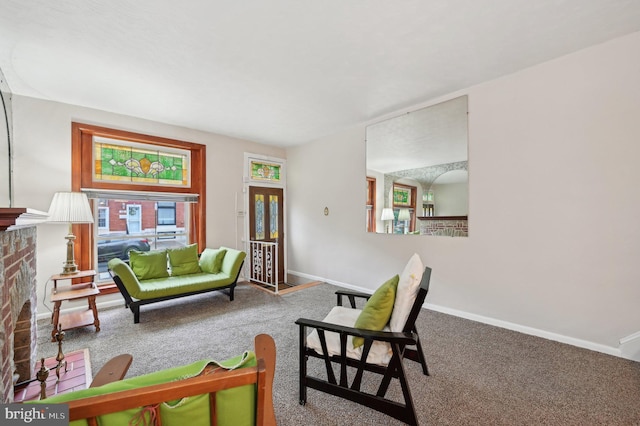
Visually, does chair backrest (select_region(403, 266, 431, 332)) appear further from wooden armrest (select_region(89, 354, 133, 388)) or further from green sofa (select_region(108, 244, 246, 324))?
green sofa (select_region(108, 244, 246, 324))

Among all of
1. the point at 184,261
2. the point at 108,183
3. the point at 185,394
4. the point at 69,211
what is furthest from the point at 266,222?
the point at 185,394

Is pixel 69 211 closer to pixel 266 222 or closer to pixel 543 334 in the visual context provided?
pixel 266 222

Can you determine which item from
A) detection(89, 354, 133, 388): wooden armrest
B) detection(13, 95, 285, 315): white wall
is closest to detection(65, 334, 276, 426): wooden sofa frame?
detection(89, 354, 133, 388): wooden armrest

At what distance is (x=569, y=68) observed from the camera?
2463 millimetres

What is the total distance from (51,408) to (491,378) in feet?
8.26

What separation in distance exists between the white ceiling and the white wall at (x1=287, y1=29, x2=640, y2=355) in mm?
318

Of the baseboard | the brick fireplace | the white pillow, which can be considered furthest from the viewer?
the baseboard

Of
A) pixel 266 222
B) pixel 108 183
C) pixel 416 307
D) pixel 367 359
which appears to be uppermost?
pixel 108 183

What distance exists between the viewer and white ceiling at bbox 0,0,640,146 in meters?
1.88

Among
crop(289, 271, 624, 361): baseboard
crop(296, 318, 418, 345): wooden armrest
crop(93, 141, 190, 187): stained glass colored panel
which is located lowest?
crop(289, 271, 624, 361): baseboard

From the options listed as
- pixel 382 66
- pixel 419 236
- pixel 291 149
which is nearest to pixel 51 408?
pixel 382 66

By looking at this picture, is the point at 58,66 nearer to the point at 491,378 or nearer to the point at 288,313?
the point at 288,313

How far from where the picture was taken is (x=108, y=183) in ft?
12.1

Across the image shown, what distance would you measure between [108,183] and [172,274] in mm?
1598
